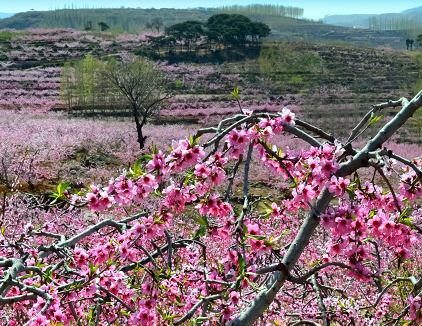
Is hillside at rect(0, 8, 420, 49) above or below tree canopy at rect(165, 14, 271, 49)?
above

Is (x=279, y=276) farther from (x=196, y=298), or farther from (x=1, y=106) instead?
(x=1, y=106)

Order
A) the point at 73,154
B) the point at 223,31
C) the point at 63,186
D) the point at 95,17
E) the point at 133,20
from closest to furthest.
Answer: the point at 63,186
the point at 73,154
the point at 223,31
the point at 133,20
the point at 95,17

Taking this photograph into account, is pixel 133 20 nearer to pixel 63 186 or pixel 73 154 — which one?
pixel 73 154

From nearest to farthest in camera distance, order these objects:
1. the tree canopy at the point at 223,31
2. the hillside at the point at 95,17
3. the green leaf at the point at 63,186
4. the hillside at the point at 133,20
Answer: the green leaf at the point at 63,186
the tree canopy at the point at 223,31
the hillside at the point at 133,20
the hillside at the point at 95,17

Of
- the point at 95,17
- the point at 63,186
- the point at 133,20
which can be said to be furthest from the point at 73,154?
the point at 95,17

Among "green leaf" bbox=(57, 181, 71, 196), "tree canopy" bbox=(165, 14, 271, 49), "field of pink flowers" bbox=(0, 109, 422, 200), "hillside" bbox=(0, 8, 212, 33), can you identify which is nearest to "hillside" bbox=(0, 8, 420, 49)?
"hillside" bbox=(0, 8, 212, 33)

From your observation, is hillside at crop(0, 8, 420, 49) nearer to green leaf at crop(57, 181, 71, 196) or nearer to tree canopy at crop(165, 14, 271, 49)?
tree canopy at crop(165, 14, 271, 49)

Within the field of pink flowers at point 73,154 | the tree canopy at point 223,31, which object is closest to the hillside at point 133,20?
the tree canopy at point 223,31

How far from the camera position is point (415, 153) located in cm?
1939

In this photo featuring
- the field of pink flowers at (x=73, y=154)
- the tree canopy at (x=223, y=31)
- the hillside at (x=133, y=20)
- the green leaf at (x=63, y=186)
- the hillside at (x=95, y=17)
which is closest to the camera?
the green leaf at (x=63, y=186)

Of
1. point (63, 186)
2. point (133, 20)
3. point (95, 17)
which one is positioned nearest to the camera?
point (63, 186)

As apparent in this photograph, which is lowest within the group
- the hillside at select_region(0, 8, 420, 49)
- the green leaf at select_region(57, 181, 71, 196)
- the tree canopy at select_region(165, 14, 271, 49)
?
the green leaf at select_region(57, 181, 71, 196)

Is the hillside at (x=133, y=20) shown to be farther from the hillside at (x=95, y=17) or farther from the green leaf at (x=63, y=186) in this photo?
the green leaf at (x=63, y=186)

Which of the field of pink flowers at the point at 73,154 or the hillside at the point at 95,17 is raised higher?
the hillside at the point at 95,17
